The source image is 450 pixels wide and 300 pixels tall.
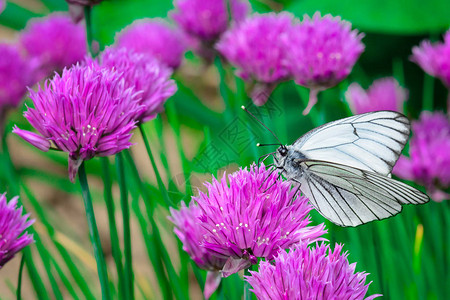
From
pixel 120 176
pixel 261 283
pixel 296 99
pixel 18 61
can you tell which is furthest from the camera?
pixel 296 99

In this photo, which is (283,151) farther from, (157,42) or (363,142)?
(157,42)

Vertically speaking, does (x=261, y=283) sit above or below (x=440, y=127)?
below

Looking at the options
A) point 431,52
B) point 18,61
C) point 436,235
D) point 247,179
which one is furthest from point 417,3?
point 247,179

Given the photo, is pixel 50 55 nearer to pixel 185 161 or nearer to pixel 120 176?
pixel 185 161

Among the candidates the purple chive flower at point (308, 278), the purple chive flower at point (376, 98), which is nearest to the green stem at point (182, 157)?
the purple chive flower at point (308, 278)

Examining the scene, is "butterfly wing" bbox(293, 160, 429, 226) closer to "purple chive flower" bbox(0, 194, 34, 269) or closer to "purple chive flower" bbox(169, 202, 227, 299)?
"purple chive flower" bbox(169, 202, 227, 299)

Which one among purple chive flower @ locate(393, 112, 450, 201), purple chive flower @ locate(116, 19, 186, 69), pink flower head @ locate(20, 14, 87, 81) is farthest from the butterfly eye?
pink flower head @ locate(20, 14, 87, 81)
